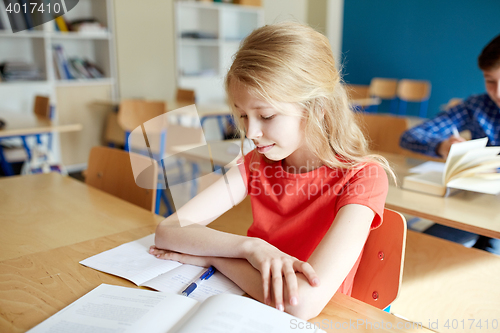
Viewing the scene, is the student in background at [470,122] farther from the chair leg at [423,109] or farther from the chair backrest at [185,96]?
the chair leg at [423,109]

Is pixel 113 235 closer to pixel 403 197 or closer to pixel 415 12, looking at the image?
pixel 403 197

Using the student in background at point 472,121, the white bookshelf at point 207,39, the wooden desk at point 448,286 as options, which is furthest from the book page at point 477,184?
the white bookshelf at point 207,39

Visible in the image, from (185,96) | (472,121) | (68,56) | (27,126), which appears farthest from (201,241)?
(68,56)

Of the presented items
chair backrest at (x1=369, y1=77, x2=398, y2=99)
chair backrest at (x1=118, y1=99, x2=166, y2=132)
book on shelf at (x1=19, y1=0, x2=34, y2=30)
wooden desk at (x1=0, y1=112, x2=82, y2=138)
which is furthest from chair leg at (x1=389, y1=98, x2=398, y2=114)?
book on shelf at (x1=19, y1=0, x2=34, y2=30)

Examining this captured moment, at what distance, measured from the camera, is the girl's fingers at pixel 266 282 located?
0.71 m

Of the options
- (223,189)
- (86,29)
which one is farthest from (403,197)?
(86,29)

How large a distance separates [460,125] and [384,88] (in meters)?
3.87

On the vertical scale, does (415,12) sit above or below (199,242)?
above

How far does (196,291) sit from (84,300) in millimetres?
199

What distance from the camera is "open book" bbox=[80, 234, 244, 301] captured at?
2.53 ft

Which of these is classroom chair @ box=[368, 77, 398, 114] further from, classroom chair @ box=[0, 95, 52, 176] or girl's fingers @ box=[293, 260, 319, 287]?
girl's fingers @ box=[293, 260, 319, 287]

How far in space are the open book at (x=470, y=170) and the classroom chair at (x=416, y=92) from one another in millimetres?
4279

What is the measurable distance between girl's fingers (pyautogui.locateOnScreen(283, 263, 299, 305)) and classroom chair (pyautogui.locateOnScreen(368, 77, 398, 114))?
5.36m

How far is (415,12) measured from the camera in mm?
5465
